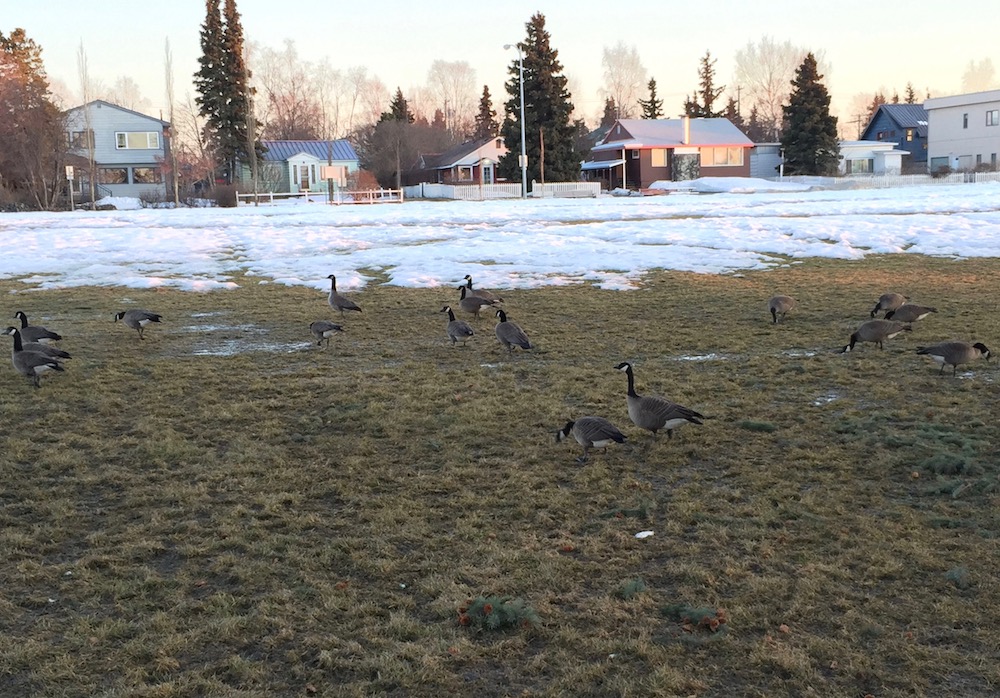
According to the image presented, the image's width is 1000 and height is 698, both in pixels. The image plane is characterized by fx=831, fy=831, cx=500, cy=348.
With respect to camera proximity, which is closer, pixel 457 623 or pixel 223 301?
pixel 457 623

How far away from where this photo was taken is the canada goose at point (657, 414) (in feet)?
21.4

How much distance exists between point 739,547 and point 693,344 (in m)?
5.94

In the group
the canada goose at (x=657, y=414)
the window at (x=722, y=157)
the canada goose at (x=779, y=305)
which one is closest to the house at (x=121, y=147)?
the window at (x=722, y=157)

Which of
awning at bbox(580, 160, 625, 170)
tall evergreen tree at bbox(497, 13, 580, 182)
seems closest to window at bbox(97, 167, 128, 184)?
tall evergreen tree at bbox(497, 13, 580, 182)

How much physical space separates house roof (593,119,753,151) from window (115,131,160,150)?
1442 inches

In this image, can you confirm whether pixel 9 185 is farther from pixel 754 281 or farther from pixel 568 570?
pixel 568 570

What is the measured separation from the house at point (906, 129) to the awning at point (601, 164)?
2954 centimetres

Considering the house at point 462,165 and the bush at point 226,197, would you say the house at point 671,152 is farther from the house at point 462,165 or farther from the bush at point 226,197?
the bush at point 226,197

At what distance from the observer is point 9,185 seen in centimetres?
5128

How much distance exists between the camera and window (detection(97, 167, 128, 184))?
216 ft

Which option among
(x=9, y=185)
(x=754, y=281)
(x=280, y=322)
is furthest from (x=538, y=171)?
(x=280, y=322)

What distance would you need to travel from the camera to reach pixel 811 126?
66312 mm

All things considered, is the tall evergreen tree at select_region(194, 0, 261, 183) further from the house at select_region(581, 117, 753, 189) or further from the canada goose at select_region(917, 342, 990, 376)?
A: the canada goose at select_region(917, 342, 990, 376)

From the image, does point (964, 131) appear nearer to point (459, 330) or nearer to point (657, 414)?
point (459, 330)
